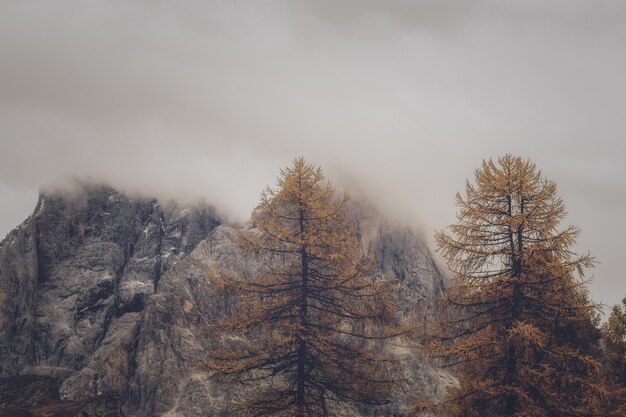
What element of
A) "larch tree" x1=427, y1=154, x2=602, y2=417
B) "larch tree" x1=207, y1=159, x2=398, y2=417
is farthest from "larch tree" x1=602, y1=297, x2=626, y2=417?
"larch tree" x1=207, y1=159, x2=398, y2=417

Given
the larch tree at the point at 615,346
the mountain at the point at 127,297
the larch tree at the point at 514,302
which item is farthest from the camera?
the mountain at the point at 127,297

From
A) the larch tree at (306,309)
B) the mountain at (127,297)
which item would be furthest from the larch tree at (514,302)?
the mountain at (127,297)

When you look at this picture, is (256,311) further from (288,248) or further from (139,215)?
(139,215)

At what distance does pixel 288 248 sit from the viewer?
19922 mm

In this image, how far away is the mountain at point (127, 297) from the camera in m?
101

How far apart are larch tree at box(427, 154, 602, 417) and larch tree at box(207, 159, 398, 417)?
8.04 feet

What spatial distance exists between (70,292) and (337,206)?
12585 cm

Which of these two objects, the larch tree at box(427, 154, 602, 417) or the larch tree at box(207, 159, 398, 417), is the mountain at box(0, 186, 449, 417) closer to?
the larch tree at box(207, 159, 398, 417)

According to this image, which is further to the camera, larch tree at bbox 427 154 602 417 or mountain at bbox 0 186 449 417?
mountain at bbox 0 186 449 417

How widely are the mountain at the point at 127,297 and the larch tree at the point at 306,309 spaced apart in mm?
68792

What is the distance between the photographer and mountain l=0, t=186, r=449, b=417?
10100 centimetres

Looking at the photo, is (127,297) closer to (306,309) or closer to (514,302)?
(306,309)

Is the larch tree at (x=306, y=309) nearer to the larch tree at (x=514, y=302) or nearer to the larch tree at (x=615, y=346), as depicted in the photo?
the larch tree at (x=514, y=302)

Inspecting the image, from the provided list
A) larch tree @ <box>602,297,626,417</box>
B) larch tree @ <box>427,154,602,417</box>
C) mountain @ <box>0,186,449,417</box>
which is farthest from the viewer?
mountain @ <box>0,186,449,417</box>
